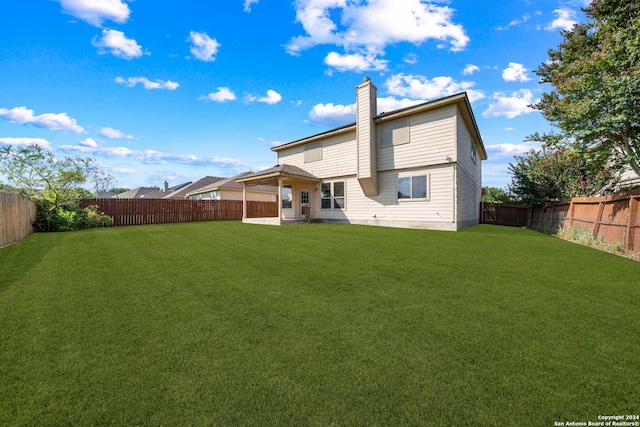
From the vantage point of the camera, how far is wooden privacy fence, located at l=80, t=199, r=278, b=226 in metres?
14.6

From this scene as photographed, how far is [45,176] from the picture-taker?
38.5 feet

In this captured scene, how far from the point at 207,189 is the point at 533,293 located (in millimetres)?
27010

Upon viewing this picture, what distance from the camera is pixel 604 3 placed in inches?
416

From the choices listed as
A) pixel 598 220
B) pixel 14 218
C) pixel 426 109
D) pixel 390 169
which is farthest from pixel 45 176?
pixel 598 220

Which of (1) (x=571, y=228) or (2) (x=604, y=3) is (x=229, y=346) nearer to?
(1) (x=571, y=228)

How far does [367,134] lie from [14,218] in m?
13.4

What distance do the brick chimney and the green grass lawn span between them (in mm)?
8425

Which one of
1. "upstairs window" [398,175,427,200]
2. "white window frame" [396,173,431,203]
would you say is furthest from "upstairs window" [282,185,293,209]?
"upstairs window" [398,175,427,200]

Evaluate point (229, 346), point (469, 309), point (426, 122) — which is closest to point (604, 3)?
point (426, 122)

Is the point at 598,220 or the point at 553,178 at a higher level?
the point at 553,178

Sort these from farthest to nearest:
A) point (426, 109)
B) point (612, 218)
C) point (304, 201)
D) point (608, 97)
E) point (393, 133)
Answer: point (304, 201)
point (393, 133)
point (426, 109)
point (612, 218)
point (608, 97)

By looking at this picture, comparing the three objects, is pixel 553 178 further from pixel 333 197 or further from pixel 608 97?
pixel 333 197

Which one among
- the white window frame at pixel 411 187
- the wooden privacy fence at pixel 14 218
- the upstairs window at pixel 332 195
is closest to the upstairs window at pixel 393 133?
the white window frame at pixel 411 187

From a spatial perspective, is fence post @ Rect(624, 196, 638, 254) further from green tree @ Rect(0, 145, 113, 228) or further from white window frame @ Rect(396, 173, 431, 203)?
green tree @ Rect(0, 145, 113, 228)
